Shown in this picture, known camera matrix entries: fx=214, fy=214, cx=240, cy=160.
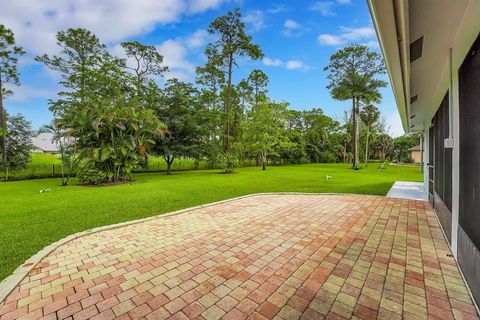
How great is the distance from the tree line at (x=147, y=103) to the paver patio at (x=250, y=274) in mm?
7616

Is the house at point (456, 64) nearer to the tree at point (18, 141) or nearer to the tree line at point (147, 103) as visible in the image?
the tree line at point (147, 103)

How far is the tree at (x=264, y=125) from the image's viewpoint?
1952 cm

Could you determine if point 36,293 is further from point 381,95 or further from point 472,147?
point 381,95

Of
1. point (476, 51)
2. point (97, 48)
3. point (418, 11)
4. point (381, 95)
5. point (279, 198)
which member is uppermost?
point (97, 48)

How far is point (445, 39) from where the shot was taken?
85.4 inches

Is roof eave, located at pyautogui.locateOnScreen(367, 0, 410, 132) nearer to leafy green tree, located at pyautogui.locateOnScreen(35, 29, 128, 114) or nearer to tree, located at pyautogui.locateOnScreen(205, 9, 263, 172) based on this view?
tree, located at pyautogui.locateOnScreen(205, 9, 263, 172)

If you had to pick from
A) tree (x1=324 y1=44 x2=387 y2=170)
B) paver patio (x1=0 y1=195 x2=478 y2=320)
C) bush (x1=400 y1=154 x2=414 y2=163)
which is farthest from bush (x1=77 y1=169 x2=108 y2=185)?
bush (x1=400 y1=154 x2=414 y2=163)

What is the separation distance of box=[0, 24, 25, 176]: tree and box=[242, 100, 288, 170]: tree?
15.5 meters

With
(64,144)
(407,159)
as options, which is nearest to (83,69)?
(64,144)

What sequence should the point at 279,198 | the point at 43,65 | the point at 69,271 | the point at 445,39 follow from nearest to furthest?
the point at 445,39 < the point at 69,271 < the point at 279,198 < the point at 43,65

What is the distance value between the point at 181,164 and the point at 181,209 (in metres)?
14.6

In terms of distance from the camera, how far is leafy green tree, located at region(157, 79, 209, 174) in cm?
1449

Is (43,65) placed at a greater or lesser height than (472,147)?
greater

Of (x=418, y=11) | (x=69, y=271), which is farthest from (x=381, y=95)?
(x=69, y=271)
